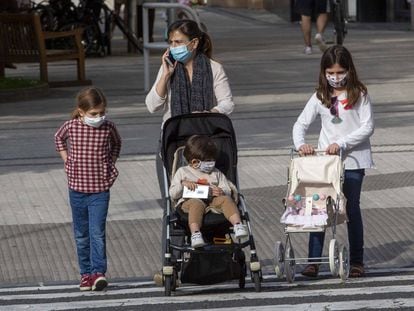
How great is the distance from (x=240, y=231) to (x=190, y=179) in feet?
1.69

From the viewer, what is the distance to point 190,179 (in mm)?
8516

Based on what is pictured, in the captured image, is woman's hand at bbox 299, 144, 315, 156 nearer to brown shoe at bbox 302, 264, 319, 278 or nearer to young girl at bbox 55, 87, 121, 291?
brown shoe at bbox 302, 264, 319, 278

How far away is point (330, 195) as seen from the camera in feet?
28.2

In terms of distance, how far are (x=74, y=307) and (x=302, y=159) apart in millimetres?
1733

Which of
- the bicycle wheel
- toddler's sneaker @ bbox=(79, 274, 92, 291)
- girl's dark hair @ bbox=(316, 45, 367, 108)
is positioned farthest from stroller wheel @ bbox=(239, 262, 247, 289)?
the bicycle wheel

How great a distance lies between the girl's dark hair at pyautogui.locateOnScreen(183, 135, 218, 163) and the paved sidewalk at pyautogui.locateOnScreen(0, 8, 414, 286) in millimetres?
1397

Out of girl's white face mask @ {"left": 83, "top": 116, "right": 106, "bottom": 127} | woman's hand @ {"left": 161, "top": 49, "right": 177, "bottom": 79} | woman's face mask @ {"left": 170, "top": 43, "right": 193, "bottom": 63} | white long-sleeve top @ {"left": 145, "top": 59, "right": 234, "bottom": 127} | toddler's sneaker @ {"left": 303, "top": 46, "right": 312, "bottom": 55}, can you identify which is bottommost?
toddler's sneaker @ {"left": 303, "top": 46, "right": 312, "bottom": 55}

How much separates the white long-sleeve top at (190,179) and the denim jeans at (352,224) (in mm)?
712

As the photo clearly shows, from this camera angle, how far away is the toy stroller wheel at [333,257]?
333 inches

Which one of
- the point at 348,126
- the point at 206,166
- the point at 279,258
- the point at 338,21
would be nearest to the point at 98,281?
the point at 206,166

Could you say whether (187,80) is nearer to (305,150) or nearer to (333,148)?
(305,150)

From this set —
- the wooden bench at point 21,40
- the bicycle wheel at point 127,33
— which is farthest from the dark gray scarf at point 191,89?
the bicycle wheel at point 127,33

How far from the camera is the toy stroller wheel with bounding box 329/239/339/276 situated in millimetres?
8453

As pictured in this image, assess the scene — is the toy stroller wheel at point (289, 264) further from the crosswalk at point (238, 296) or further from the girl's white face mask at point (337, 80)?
the girl's white face mask at point (337, 80)
